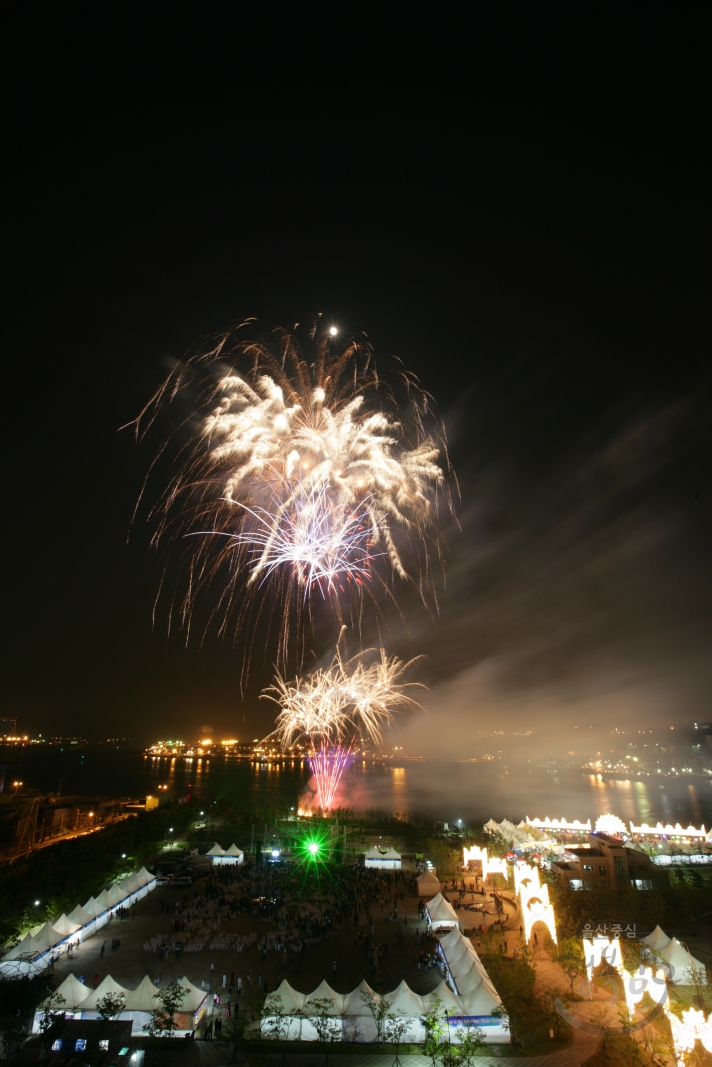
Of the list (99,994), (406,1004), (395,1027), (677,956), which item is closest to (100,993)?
(99,994)

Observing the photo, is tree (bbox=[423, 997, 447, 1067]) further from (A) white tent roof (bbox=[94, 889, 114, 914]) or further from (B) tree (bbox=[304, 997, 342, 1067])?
(A) white tent roof (bbox=[94, 889, 114, 914])

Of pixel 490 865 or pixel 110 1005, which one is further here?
pixel 490 865

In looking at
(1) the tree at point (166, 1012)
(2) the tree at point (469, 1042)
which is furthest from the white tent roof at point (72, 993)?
(2) the tree at point (469, 1042)

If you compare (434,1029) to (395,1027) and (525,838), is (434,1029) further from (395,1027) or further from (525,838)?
(525,838)

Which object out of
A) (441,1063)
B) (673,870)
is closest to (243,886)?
(441,1063)

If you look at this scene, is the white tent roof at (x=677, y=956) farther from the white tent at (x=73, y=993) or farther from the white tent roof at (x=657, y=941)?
the white tent at (x=73, y=993)

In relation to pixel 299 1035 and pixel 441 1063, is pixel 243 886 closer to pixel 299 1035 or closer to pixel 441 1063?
pixel 299 1035

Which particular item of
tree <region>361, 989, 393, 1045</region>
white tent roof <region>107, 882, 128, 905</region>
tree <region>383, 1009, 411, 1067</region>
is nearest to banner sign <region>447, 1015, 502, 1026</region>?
tree <region>383, 1009, 411, 1067</region>
